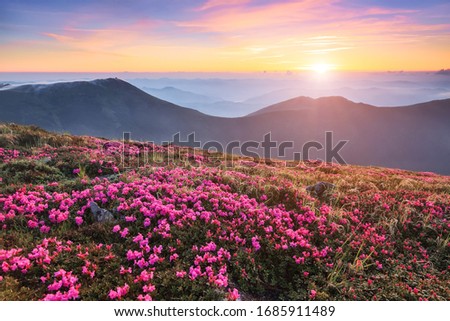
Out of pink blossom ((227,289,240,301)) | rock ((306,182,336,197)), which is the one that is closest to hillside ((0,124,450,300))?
pink blossom ((227,289,240,301))

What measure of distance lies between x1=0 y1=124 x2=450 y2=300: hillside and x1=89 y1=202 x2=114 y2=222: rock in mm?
32

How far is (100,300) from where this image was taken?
547 cm

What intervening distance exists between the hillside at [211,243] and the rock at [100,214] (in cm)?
3

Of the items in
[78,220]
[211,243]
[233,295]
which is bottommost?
[233,295]

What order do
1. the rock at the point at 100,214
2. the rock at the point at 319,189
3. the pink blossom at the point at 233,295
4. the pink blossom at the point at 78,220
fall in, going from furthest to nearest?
the rock at the point at 319,189 → the rock at the point at 100,214 → the pink blossom at the point at 78,220 → the pink blossom at the point at 233,295

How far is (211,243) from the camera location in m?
7.05

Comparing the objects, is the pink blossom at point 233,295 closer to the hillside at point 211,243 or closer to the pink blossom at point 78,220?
the hillside at point 211,243

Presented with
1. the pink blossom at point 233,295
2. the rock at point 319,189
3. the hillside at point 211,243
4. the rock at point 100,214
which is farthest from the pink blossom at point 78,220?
the rock at point 319,189

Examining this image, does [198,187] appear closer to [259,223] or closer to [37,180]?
[259,223]

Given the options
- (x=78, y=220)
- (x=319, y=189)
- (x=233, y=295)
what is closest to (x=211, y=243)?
(x=233, y=295)

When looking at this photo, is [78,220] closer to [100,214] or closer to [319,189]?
[100,214]

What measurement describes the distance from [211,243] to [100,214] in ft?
11.1

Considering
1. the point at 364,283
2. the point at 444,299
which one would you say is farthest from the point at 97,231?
the point at 444,299

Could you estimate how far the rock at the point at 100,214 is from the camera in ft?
26.6
